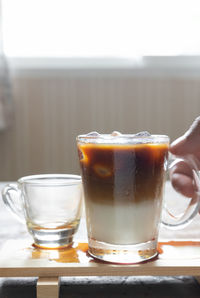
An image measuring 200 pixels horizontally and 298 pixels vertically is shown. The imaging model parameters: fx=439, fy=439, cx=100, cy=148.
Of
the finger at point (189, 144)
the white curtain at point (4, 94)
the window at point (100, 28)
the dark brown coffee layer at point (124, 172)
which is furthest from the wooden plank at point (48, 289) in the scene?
the window at point (100, 28)

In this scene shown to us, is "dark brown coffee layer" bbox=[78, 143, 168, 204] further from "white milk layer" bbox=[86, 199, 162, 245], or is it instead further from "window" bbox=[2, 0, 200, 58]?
"window" bbox=[2, 0, 200, 58]

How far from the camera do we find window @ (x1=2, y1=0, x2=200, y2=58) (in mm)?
2254

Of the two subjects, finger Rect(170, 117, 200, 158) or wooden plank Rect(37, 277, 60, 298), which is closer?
wooden plank Rect(37, 277, 60, 298)

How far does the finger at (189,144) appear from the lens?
2.08 feet

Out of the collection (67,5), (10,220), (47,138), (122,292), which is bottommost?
(47,138)

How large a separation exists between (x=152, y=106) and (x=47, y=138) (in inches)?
22.7

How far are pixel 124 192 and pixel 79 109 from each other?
5.96 ft

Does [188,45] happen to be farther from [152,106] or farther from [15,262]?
[15,262]

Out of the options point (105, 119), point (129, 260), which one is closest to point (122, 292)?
point (129, 260)

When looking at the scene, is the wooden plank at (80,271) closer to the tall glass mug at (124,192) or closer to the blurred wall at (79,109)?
the tall glass mug at (124,192)

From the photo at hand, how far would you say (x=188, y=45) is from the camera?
7.55ft


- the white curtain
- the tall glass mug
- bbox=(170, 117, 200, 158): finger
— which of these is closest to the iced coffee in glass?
the tall glass mug

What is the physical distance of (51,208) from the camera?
1.74 feet

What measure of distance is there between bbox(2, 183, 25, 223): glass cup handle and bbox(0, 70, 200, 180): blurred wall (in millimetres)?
1704
